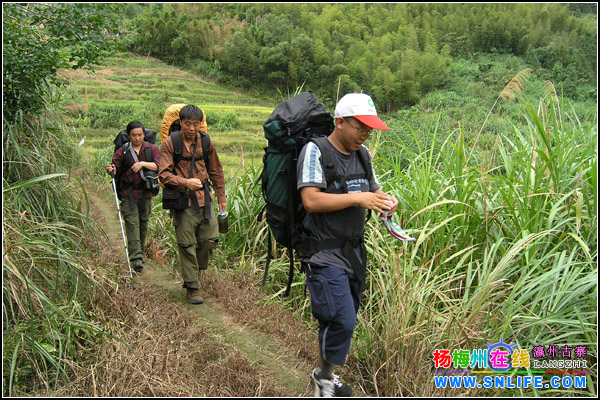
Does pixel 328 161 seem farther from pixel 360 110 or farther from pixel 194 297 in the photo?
pixel 194 297

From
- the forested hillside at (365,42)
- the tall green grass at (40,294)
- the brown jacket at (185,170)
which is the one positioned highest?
the forested hillside at (365,42)

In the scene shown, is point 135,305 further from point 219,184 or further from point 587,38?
point 587,38

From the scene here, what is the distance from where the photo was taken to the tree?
3.81 metres

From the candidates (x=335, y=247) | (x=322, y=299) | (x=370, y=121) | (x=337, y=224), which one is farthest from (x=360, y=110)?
(x=322, y=299)

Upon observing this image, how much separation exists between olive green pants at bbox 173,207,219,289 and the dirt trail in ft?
0.77

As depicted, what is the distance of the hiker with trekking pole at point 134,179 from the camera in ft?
15.6

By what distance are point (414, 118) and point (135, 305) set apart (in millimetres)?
5387

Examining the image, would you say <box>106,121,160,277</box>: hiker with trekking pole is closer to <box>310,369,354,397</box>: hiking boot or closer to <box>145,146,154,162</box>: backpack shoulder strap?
<box>145,146,154,162</box>: backpack shoulder strap

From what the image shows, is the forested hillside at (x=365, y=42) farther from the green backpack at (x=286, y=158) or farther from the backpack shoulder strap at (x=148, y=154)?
the green backpack at (x=286, y=158)

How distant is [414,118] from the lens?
733 cm

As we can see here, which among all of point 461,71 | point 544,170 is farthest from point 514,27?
point 544,170

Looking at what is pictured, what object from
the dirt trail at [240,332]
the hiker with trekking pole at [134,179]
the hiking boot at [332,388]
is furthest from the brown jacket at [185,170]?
the hiking boot at [332,388]

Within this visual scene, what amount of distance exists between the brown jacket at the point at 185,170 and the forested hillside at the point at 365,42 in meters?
14.7

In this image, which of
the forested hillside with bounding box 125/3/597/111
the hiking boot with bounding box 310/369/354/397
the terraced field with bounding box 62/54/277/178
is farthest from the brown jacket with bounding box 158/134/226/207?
the forested hillside with bounding box 125/3/597/111
